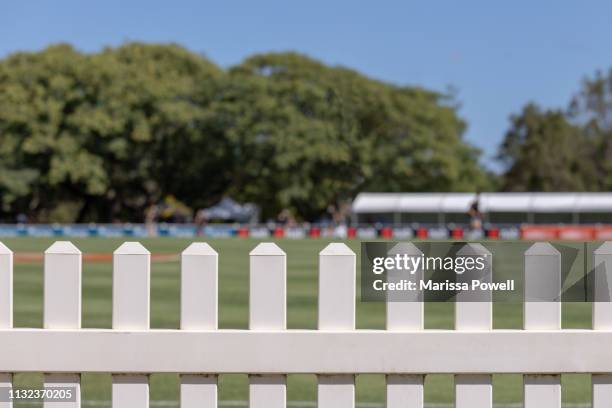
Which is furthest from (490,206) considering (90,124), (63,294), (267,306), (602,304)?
(63,294)

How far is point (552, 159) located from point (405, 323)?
249ft

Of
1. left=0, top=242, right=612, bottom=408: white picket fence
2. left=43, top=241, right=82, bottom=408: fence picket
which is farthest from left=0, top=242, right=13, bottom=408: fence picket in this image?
left=43, top=241, right=82, bottom=408: fence picket

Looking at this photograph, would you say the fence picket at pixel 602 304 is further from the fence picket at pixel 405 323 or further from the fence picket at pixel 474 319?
the fence picket at pixel 405 323

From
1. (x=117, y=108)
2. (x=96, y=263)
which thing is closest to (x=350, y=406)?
(x=96, y=263)

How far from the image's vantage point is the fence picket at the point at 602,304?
2.96m

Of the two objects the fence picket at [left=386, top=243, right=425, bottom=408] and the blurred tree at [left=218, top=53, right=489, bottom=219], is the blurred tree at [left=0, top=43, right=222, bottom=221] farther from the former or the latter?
the fence picket at [left=386, top=243, right=425, bottom=408]

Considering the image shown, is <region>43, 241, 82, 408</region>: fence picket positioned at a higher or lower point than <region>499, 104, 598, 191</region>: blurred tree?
lower

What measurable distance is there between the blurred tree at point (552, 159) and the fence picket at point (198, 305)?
73467 mm

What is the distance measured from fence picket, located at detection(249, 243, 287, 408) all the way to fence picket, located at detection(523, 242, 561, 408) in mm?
759

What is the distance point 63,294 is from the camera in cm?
300

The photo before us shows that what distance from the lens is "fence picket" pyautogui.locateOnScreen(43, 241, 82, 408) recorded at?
2.99m

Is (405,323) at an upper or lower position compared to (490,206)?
lower

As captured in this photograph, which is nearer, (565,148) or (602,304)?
(602,304)

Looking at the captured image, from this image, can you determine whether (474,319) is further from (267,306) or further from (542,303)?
(267,306)
